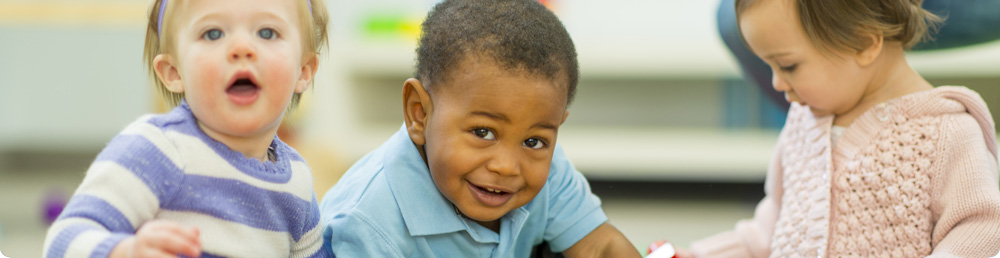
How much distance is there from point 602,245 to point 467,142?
19cm

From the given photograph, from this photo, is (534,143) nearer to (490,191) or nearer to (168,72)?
(490,191)

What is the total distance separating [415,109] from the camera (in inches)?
28.8

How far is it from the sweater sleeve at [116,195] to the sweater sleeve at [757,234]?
636 mm

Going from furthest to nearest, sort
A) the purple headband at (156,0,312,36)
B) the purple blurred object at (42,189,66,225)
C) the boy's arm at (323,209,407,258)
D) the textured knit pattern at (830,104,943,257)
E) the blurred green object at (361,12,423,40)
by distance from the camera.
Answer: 1. the blurred green object at (361,12,423,40)
2. the purple blurred object at (42,189,66,225)
3. the textured knit pattern at (830,104,943,257)
4. the boy's arm at (323,209,407,258)
5. the purple headband at (156,0,312,36)

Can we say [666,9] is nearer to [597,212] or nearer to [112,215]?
[597,212]

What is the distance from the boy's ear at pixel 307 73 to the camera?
1.99 feet

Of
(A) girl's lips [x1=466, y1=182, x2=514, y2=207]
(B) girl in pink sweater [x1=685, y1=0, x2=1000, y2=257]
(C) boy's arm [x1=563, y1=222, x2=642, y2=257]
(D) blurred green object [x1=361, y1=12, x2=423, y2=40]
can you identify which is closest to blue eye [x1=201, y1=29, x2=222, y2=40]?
(A) girl's lips [x1=466, y1=182, x2=514, y2=207]

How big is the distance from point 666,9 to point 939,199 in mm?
1579

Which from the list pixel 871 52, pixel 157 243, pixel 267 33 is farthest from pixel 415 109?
pixel 871 52

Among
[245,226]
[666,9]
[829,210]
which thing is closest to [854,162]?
[829,210]

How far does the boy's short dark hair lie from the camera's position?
681 mm

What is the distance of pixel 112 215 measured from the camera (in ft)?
1.59

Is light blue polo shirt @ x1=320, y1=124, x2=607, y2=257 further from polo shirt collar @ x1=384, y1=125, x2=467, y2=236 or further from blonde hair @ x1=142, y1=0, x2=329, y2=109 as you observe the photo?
blonde hair @ x1=142, y1=0, x2=329, y2=109

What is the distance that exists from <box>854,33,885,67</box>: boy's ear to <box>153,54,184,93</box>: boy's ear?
0.59m
